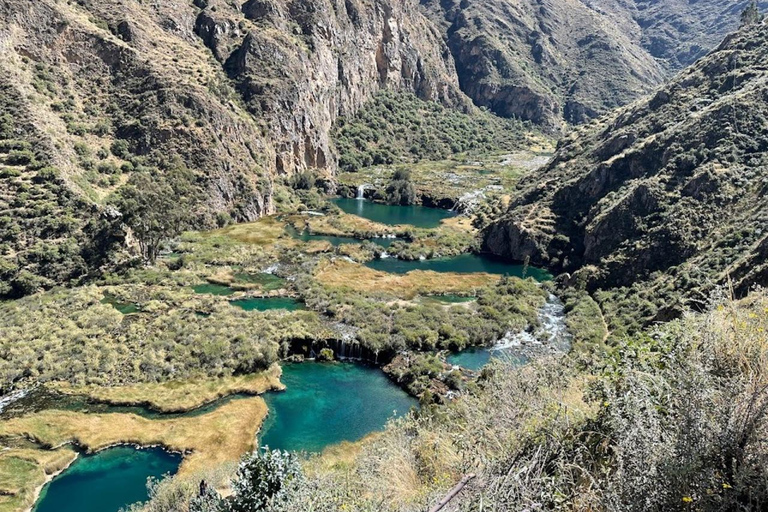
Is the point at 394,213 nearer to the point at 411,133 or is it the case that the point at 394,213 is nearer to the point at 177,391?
the point at 411,133

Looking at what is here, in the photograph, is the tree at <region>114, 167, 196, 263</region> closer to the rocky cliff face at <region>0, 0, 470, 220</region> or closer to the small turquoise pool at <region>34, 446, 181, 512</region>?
the rocky cliff face at <region>0, 0, 470, 220</region>

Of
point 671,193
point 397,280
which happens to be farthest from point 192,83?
point 671,193

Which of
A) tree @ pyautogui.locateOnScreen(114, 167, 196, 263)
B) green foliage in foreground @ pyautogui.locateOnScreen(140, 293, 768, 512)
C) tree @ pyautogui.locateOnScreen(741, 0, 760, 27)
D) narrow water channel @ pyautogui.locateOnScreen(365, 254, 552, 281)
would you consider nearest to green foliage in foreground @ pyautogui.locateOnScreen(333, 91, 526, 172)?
narrow water channel @ pyautogui.locateOnScreen(365, 254, 552, 281)

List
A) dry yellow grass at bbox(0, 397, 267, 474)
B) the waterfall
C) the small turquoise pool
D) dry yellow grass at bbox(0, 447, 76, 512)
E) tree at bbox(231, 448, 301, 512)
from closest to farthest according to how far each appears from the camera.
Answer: tree at bbox(231, 448, 301, 512)
dry yellow grass at bbox(0, 447, 76, 512)
the small turquoise pool
dry yellow grass at bbox(0, 397, 267, 474)
the waterfall

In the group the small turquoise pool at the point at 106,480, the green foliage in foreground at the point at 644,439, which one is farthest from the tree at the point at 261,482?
the small turquoise pool at the point at 106,480

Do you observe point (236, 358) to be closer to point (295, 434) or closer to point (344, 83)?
point (295, 434)

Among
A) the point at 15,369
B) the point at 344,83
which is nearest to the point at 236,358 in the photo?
the point at 15,369

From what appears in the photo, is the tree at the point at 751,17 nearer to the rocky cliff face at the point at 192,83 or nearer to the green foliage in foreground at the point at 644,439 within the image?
the rocky cliff face at the point at 192,83

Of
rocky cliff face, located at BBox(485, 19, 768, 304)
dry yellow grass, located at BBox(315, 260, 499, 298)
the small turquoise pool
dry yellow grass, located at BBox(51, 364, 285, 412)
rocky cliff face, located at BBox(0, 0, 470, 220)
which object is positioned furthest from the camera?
rocky cliff face, located at BBox(0, 0, 470, 220)
